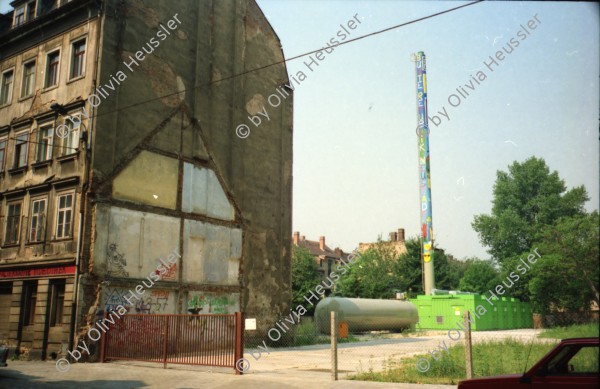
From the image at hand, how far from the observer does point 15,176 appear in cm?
2311

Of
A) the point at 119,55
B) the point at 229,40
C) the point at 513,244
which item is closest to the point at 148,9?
the point at 119,55

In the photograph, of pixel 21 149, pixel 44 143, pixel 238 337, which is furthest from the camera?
pixel 21 149

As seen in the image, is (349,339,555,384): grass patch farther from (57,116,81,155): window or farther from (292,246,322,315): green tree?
(292,246,322,315): green tree

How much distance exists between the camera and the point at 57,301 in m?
20.0

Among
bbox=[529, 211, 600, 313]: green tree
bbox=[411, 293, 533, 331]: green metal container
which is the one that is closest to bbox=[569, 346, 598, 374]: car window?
bbox=[529, 211, 600, 313]: green tree

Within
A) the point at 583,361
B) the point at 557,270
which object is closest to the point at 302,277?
the point at 557,270

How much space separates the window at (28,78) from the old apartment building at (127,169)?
0.07 m

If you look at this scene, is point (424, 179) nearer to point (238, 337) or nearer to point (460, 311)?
point (460, 311)

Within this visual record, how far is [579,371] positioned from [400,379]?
21.6 feet

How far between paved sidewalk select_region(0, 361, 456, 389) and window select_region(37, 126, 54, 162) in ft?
31.2

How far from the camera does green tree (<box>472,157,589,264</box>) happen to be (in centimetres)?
5947

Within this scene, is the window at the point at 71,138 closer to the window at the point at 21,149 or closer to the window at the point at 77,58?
the window at the point at 77,58

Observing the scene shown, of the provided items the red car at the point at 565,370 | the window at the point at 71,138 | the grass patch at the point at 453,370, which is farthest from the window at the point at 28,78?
the red car at the point at 565,370

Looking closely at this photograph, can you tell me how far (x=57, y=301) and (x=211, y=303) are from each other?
6.57 m
